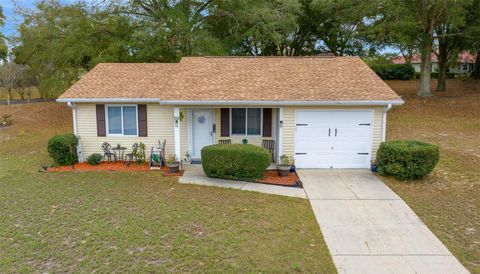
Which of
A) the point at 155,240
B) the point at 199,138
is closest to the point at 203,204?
the point at 155,240

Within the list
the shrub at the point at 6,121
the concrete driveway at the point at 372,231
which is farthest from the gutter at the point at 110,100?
the shrub at the point at 6,121

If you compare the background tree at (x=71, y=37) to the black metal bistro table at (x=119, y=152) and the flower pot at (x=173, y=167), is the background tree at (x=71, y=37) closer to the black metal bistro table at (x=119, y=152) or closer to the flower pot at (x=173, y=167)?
the black metal bistro table at (x=119, y=152)

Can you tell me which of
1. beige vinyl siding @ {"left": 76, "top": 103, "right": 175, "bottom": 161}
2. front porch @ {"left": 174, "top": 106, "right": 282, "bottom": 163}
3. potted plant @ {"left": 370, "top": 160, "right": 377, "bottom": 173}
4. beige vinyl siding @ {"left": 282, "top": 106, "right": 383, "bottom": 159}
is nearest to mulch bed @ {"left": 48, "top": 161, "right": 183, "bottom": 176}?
beige vinyl siding @ {"left": 76, "top": 103, "right": 175, "bottom": 161}

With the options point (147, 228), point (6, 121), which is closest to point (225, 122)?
point (147, 228)

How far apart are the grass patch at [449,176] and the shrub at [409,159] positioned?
295mm

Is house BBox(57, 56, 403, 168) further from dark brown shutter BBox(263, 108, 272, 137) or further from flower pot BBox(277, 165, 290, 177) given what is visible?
flower pot BBox(277, 165, 290, 177)

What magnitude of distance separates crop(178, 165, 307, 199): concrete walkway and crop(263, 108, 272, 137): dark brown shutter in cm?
280

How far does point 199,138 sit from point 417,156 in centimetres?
721

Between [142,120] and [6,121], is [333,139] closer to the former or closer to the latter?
[142,120]

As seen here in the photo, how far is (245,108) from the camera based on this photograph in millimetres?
12219

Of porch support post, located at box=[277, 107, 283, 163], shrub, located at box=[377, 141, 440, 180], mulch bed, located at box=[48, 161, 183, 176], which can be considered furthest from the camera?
mulch bed, located at box=[48, 161, 183, 176]

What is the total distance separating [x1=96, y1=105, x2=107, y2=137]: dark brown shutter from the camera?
12164mm

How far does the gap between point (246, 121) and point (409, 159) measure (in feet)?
18.0

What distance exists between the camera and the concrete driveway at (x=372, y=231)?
568 centimetres
